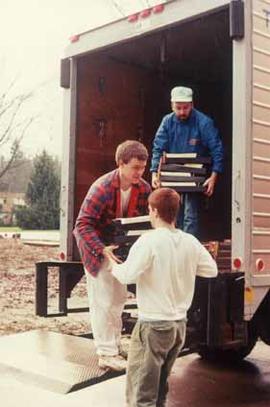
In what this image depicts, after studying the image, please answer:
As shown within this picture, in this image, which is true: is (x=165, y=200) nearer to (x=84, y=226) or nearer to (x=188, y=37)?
(x=84, y=226)

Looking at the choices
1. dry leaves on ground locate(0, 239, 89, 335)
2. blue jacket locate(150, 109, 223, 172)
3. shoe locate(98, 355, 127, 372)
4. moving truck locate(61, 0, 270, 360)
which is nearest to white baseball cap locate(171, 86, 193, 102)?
blue jacket locate(150, 109, 223, 172)

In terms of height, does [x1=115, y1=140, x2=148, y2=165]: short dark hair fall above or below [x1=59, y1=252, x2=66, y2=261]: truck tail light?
above

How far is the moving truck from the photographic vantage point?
170 inches

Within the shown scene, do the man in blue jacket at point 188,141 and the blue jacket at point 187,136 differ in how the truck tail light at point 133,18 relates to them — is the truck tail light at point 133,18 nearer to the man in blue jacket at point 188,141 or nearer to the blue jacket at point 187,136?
the man in blue jacket at point 188,141

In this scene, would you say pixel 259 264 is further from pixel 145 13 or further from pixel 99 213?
pixel 145 13

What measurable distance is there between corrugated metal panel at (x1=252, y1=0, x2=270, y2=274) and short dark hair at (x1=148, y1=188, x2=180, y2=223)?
114cm

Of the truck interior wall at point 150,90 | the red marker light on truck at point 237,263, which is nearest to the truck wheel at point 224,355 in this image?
the truck interior wall at point 150,90

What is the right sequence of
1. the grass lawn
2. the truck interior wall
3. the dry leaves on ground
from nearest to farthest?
the truck interior wall → the dry leaves on ground → the grass lawn

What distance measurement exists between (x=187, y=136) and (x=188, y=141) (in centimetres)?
5

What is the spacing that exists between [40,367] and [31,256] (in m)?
13.0

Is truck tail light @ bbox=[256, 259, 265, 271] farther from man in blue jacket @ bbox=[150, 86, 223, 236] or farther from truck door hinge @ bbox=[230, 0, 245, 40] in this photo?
truck door hinge @ bbox=[230, 0, 245, 40]

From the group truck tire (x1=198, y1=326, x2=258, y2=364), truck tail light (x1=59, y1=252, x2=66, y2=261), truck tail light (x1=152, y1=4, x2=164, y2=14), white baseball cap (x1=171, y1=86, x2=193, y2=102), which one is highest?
truck tail light (x1=152, y1=4, x2=164, y2=14)

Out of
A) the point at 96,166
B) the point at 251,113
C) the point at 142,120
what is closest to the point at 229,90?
the point at 142,120

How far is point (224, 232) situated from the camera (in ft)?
24.1
